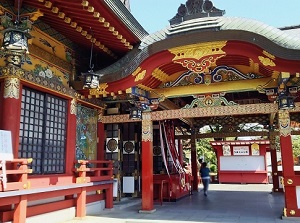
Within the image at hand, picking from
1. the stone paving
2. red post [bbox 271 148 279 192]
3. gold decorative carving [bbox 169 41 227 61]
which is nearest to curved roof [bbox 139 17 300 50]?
gold decorative carving [bbox 169 41 227 61]

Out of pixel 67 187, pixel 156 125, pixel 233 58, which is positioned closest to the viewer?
pixel 67 187

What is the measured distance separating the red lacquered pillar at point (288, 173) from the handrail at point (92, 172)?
5075mm

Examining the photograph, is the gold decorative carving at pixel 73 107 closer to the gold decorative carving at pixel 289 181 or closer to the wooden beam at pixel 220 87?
the wooden beam at pixel 220 87

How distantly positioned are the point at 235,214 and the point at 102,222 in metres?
3.69

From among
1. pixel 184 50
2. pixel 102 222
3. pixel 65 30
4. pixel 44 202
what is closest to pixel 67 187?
pixel 44 202

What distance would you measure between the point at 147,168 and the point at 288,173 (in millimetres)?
3836

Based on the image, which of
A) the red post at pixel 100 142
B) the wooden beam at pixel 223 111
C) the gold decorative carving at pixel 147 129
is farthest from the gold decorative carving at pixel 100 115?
the wooden beam at pixel 223 111

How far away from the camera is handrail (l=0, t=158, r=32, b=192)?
5473 mm

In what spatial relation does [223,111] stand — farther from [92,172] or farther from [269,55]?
[92,172]

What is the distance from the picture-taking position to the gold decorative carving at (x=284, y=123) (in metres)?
7.88

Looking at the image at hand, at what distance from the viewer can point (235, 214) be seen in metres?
8.35

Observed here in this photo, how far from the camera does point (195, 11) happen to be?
8.02 meters

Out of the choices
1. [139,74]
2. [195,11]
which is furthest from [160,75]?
[195,11]

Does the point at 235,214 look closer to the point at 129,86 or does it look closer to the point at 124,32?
the point at 129,86
